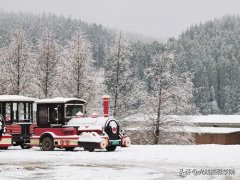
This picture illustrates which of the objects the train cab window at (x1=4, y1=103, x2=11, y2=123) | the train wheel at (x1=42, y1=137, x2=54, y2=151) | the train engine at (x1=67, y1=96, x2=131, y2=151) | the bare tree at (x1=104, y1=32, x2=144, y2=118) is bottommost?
the train wheel at (x1=42, y1=137, x2=54, y2=151)

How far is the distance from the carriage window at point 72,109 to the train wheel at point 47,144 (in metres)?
1.43

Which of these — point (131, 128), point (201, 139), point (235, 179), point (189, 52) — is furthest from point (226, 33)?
point (235, 179)

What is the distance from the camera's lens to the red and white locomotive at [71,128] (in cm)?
2183

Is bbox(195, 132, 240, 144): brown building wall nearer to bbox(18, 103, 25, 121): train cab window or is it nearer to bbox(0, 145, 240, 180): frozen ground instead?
bbox(18, 103, 25, 121): train cab window

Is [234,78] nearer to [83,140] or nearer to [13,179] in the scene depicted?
[83,140]

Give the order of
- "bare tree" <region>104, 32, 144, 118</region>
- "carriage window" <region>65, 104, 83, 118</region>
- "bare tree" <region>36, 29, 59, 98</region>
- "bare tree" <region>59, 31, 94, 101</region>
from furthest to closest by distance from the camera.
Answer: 1. "bare tree" <region>36, 29, 59, 98</region>
2. "bare tree" <region>104, 32, 144, 118</region>
3. "bare tree" <region>59, 31, 94, 101</region>
4. "carriage window" <region>65, 104, 83, 118</region>

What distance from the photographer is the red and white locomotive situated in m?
21.8

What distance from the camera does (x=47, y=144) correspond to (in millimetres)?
23031

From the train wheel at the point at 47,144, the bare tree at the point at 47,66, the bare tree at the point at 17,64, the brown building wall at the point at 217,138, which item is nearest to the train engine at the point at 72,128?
the train wheel at the point at 47,144

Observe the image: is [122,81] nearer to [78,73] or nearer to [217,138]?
[78,73]

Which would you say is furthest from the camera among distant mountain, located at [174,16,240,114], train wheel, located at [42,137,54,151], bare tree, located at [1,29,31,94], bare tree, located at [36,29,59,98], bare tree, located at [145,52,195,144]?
distant mountain, located at [174,16,240,114]

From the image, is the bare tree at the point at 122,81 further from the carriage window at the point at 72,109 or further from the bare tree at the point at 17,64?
the carriage window at the point at 72,109

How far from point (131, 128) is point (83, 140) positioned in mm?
23444

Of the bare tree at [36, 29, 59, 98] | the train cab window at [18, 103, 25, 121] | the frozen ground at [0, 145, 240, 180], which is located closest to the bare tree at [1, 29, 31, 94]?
the bare tree at [36, 29, 59, 98]
